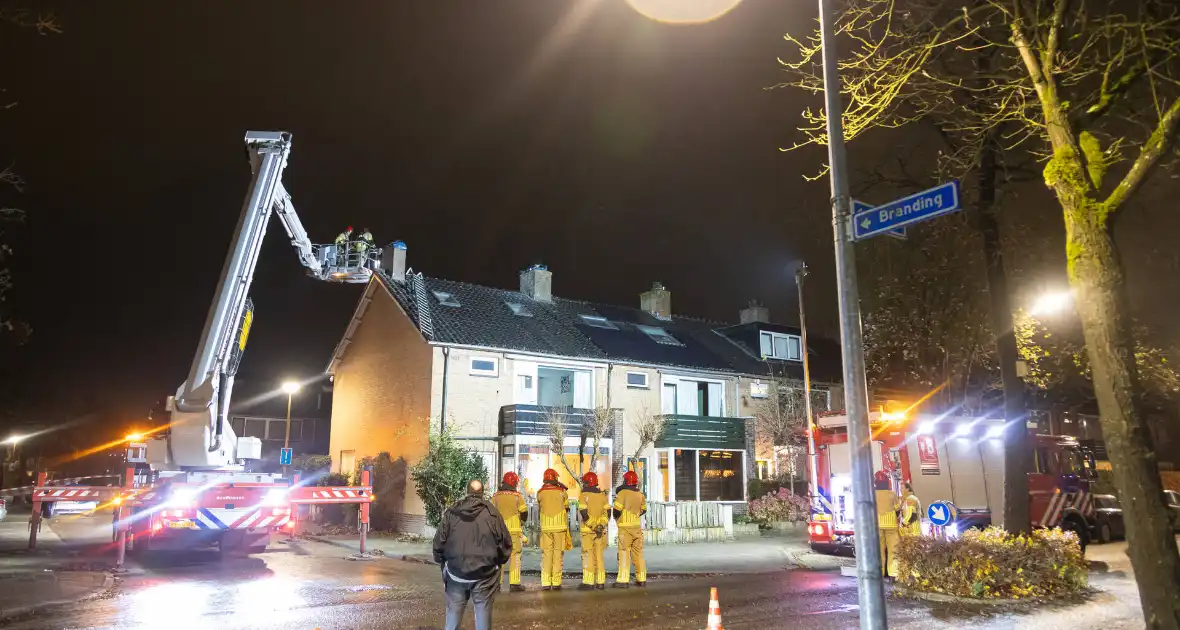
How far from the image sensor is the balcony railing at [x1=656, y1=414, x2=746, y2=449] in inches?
1009

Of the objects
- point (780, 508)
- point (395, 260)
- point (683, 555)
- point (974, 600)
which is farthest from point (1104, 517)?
point (395, 260)

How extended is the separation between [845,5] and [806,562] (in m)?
11.3

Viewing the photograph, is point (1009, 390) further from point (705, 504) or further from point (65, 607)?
point (65, 607)

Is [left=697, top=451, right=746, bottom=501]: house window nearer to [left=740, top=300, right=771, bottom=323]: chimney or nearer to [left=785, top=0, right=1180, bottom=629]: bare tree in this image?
[left=740, top=300, right=771, bottom=323]: chimney

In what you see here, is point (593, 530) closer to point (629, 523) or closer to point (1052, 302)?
point (629, 523)

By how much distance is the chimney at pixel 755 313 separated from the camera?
117 feet

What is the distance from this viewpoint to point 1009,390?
42.0 feet

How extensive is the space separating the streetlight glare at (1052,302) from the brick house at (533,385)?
10621 mm

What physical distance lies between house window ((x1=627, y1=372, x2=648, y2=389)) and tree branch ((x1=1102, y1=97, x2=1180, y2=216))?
65.2 ft

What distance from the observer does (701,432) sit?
26312 millimetres

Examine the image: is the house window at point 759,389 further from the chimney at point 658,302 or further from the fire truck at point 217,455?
the fire truck at point 217,455

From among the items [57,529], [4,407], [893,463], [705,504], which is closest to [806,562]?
[893,463]

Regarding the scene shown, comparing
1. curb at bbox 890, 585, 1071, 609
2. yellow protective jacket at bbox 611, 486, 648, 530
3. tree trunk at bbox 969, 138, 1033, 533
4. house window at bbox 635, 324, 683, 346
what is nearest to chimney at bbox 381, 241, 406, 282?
house window at bbox 635, 324, 683, 346

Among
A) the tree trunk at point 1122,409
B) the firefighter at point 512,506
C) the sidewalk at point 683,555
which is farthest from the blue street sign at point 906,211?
the sidewalk at point 683,555
